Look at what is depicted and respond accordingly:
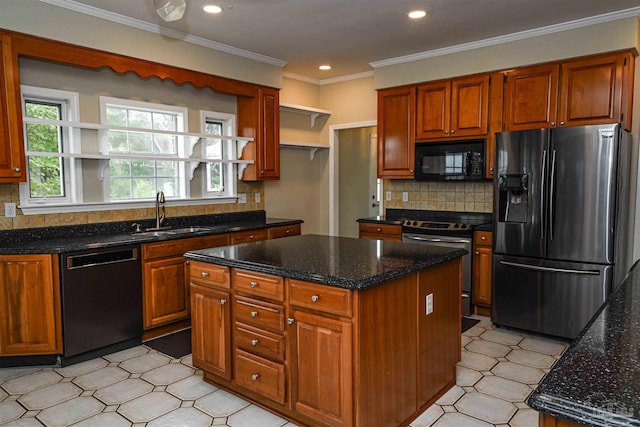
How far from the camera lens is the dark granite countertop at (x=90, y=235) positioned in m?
3.15

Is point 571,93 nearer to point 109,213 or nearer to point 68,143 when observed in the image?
point 109,213

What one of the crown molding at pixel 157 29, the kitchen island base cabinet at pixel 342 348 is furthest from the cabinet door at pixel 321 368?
the crown molding at pixel 157 29

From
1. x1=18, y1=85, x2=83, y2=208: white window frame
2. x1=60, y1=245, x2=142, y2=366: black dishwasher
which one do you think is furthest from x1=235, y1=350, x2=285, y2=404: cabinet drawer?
x1=18, y1=85, x2=83, y2=208: white window frame

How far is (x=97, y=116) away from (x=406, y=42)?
2.95 meters

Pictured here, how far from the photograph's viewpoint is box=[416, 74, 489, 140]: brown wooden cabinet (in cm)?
440

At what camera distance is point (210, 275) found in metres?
2.70

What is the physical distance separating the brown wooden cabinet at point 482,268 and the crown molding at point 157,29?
288 centimetres

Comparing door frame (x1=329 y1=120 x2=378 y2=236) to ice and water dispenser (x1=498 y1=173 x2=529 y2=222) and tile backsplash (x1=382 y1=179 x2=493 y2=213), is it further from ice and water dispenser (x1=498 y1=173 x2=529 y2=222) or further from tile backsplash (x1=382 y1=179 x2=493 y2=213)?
ice and water dispenser (x1=498 y1=173 x2=529 y2=222)

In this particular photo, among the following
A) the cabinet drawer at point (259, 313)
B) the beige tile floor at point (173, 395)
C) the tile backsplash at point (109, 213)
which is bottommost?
the beige tile floor at point (173, 395)

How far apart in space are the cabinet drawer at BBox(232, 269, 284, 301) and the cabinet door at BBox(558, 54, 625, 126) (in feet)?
10.1

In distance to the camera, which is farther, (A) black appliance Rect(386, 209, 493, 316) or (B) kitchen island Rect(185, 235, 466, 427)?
(A) black appliance Rect(386, 209, 493, 316)

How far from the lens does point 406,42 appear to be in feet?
14.3

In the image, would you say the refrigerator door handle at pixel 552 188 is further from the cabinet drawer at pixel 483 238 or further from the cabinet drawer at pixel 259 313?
the cabinet drawer at pixel 259 313

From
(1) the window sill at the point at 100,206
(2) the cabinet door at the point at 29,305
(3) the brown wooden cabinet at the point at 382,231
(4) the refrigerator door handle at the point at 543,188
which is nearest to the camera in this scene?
(2) the cabinet door at the point at 29,305
